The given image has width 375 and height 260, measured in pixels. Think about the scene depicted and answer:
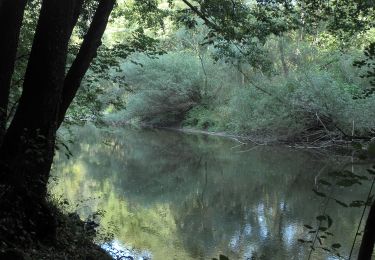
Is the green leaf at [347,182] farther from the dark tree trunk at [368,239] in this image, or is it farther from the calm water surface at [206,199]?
the calm water surface at [206,199]

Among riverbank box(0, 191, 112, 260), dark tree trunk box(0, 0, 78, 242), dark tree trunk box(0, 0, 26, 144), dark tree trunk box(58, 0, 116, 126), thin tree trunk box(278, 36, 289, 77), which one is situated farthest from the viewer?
thin tree trunk box(278, 36, 289, 77)

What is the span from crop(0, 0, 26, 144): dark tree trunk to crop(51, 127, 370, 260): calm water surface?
3.66 meters

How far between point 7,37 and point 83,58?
108cm

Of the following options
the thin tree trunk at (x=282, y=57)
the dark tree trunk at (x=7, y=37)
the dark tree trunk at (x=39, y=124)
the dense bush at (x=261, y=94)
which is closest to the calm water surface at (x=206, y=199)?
the dense bush at (x=261, y=94)

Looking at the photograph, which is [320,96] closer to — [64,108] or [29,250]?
[64,108]

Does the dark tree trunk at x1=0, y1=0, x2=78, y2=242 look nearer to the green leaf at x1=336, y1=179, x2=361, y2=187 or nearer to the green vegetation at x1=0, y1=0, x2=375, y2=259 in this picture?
the green vegetation at x1=0, y1=0, x2=375, y2=259

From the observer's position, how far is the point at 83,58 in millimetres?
5566

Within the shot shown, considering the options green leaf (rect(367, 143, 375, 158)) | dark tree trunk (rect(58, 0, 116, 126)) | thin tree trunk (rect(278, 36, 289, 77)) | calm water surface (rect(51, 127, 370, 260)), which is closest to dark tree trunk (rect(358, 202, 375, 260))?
green leaf (rect(367, 143, 375, 158))

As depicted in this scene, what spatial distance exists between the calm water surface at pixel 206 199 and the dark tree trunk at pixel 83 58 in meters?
3.25

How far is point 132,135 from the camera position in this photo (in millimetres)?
29359

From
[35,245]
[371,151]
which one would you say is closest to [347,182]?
[371,151]

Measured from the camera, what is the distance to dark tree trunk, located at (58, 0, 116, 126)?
5480 millimetres

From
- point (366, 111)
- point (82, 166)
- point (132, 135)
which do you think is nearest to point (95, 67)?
point (82, 166)

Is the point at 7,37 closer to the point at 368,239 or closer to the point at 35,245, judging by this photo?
the point at 35,245
